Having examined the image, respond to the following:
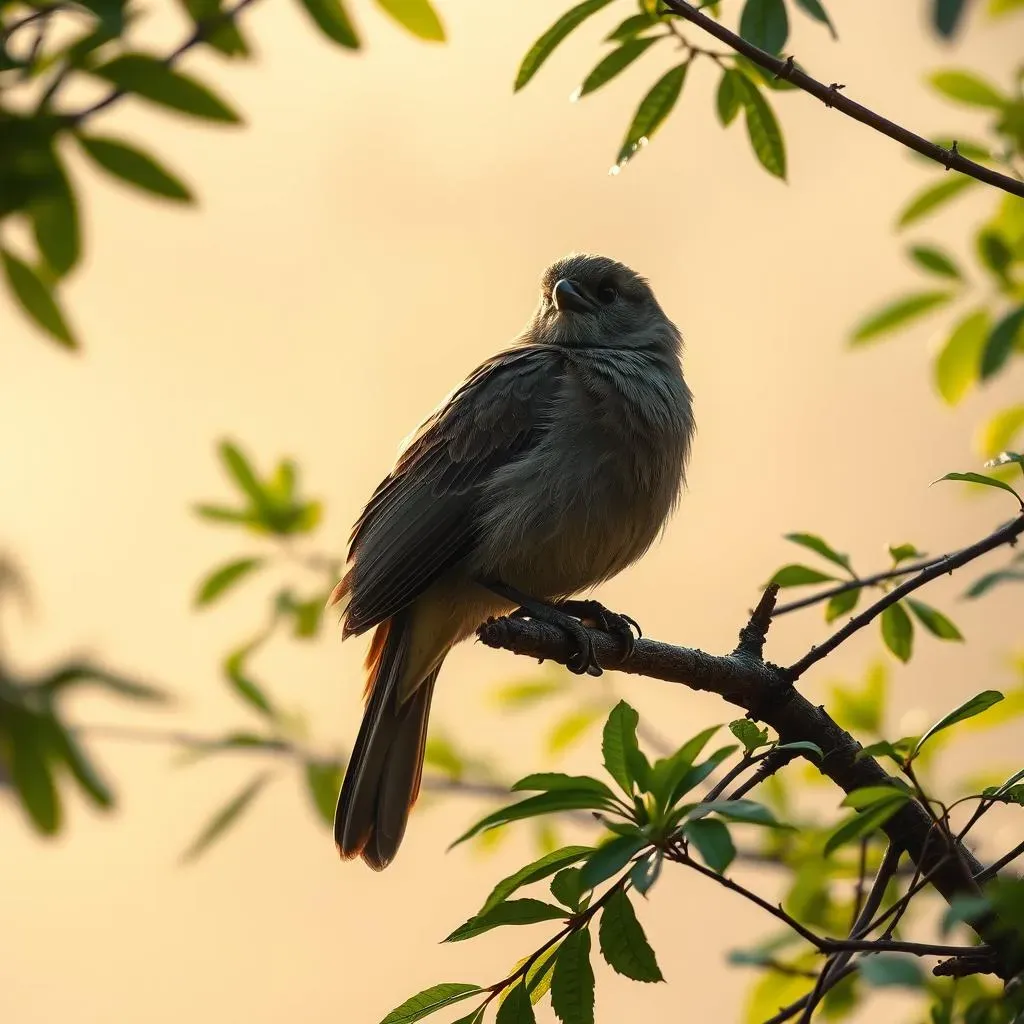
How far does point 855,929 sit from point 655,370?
3.31 m

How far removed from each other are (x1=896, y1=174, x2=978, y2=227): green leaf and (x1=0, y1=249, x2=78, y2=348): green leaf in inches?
123

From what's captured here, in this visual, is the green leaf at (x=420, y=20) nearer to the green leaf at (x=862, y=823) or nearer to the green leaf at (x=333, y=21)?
the green leaf at (x=333, y=21)

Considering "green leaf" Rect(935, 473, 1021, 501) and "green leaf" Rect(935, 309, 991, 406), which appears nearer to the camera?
"green leaf" Rect(935, 473, 1021, 501)

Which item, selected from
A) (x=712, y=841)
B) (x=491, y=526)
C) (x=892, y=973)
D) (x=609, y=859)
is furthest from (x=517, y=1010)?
(x=491, y=526)

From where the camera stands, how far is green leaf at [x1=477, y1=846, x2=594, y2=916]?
239cm

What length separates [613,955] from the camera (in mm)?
2316

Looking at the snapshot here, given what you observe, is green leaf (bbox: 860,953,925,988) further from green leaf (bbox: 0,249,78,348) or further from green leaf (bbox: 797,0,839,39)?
green leaf (bbox: 797,0,839,39)

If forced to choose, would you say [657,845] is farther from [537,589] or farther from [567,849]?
[537,589]

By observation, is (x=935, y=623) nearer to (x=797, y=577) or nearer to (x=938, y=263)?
(x=797, y=577)

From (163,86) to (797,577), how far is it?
7.41 ft

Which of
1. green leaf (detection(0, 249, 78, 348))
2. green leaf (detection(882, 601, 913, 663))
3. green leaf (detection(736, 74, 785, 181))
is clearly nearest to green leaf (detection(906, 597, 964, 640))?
green leaf (detection(882, 601, 913, 663))

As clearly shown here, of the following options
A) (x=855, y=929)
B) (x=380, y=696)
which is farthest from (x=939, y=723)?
(x=380, y=696)

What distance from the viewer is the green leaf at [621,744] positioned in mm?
2375

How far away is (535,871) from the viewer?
2408 mm
